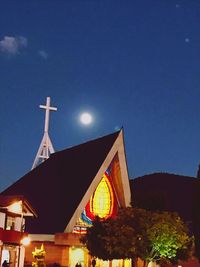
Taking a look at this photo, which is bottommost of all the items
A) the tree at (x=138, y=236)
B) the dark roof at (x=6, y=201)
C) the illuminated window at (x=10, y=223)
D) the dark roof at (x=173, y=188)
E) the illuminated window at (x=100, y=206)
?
the tree at (x=138, y=236)

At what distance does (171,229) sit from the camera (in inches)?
1292

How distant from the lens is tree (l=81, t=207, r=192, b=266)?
3234 cm

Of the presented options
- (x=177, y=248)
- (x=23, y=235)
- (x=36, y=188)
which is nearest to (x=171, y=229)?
(x=177, y=248)

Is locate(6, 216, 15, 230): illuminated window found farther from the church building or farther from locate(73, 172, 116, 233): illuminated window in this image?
locate(73, 172, 116, 233): illuminated window

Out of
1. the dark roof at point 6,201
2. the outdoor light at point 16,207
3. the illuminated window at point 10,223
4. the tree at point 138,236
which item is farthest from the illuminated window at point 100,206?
the dark roof at point 6,201

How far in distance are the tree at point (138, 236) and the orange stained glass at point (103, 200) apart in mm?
9063

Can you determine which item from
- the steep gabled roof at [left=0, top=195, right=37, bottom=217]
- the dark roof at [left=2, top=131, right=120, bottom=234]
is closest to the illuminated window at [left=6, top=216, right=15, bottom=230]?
the steep gabled roof at [left=0, top=195, right=37, bottom=217]

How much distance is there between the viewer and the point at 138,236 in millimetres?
32562

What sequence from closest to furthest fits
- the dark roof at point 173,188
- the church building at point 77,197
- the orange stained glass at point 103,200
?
the church building at point 77,197 < the orange stained glass at point 103,200 < the dark roof at point 173,188

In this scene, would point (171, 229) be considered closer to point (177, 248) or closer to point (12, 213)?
point (177, 248)

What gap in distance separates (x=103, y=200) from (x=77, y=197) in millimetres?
3067

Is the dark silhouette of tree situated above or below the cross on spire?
below

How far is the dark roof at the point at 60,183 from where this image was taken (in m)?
42.3

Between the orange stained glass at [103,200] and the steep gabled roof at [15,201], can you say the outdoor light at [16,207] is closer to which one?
the steep gabled roof at [15,201]
